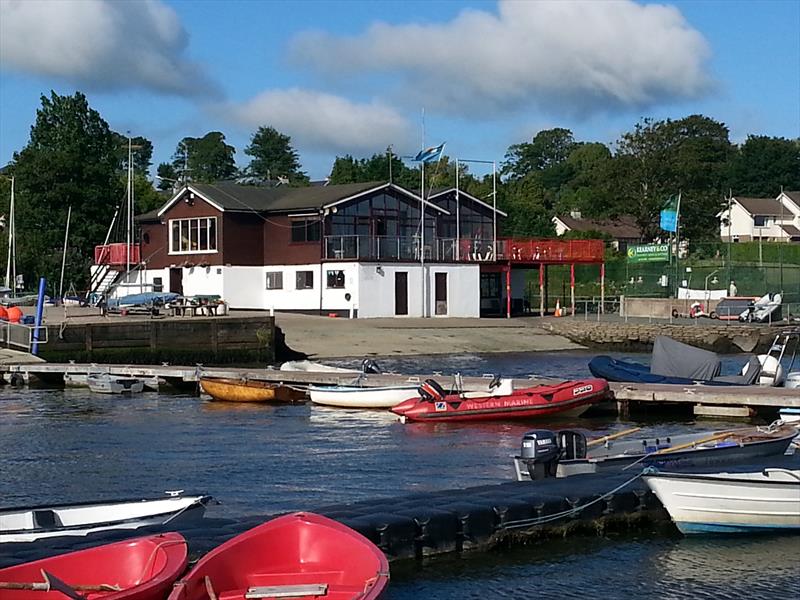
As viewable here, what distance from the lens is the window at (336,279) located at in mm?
58188

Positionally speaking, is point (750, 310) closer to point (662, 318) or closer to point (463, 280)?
point (662, 318)

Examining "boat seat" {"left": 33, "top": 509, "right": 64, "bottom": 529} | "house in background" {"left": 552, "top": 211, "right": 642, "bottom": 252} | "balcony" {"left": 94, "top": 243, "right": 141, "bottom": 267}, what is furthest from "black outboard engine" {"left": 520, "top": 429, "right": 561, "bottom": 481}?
"house in background" {"left": 552, "top": 211, "right": 642, "bottom": 252}

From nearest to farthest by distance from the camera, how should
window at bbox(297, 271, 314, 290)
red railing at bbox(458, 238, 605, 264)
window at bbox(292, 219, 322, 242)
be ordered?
1. window at bbox(297, 271, 314, 290)
2. window at bbox(292, 219, 322, 242)
3. red railing at bbox(458, 238, 605, 264)

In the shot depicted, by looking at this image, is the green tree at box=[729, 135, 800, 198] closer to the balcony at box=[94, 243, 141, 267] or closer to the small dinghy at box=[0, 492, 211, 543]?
the balcony at box=[94, 243, 141, 267]

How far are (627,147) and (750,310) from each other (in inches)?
1492

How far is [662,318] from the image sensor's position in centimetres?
6091

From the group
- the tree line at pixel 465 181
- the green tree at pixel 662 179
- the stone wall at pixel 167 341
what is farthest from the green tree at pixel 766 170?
the stone wall at pixel 167 341

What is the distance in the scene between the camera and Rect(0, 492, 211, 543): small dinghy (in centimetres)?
1414

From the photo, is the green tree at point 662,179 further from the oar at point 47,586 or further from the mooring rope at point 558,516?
the oar at point 47,586

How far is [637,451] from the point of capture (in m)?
20.1

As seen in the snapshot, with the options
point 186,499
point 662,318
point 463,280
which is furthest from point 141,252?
point 186,499

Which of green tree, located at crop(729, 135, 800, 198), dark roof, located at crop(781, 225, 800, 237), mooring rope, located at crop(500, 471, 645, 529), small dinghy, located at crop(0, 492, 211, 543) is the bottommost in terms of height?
mooring rope, located at crop(500, 471, 645, 529)

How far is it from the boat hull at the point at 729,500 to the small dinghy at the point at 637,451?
2122 millimetres

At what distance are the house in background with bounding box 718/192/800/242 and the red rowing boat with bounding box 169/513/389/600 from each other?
4326 inches
